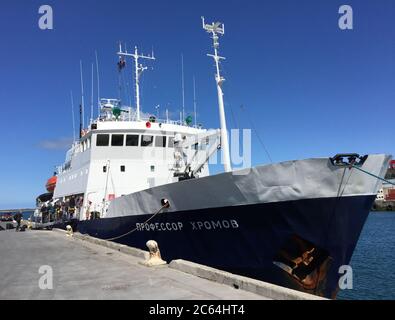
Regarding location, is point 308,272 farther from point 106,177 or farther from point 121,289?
point 106,177

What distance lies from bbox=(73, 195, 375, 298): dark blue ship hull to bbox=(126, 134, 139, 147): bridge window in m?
7.92

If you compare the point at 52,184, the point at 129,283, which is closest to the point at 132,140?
the point at 129,283

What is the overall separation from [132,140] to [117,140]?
0.69 m

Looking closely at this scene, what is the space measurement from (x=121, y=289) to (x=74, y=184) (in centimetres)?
1488

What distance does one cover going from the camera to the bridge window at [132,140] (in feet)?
57.9

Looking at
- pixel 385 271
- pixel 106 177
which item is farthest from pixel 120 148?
pixel 385 271

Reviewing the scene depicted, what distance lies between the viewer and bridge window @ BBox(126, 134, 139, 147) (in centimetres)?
1764

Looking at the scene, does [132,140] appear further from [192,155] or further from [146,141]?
[192,155]

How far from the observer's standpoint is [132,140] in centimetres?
1769

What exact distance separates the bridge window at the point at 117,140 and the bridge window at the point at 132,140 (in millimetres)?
309

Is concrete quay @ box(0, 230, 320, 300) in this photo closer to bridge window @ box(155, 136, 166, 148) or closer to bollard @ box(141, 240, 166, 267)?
bollard @ box(141, 240, 166, 267)
